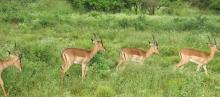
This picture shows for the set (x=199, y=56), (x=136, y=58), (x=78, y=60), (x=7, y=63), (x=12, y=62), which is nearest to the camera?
(x=7, y=63)

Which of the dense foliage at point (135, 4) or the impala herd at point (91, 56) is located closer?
the impala herd at point (91, 56)

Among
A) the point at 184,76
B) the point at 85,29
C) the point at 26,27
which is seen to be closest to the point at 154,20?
the point at 85,29

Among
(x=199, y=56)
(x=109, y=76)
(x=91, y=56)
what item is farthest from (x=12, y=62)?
(x=199, y=56)

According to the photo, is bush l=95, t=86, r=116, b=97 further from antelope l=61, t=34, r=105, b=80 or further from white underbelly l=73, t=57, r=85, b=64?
white underbelly l=73, t=57, r=85, b=64

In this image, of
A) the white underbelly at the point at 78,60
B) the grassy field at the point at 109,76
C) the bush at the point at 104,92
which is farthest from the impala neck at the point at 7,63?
the bush at the point at 104,92

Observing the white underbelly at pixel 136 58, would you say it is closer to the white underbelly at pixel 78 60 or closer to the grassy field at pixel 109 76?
the grassy field at pixel 109 76

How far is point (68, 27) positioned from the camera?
87.1 ft

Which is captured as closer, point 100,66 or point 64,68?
point 64,68

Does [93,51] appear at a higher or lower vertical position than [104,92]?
higher

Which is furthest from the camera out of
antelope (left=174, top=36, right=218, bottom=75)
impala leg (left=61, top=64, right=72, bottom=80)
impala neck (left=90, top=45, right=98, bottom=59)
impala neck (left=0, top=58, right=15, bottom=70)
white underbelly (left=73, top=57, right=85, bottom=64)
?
antelope (left=174, top=36, right=218, bottom=75)

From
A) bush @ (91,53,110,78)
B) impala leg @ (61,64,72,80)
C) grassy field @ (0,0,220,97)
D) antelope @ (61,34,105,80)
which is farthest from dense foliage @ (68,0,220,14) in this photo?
impala leg @ (61,64,72,80)

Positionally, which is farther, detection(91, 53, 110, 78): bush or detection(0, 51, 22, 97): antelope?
detection(91, 53, 110, 78): bush

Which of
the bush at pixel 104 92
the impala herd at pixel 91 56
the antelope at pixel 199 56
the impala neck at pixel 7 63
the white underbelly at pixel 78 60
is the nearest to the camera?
the impala neck at pixel 7 63

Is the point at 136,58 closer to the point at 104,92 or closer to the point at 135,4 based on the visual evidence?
the point at 104,92
